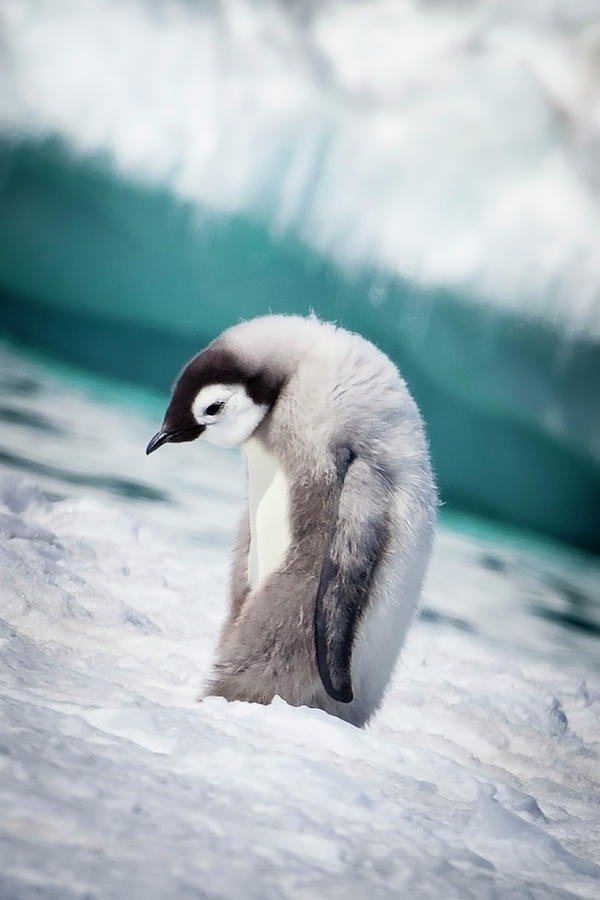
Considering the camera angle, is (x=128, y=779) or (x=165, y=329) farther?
(x=165, y=329)

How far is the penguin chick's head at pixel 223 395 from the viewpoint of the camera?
1.28 m

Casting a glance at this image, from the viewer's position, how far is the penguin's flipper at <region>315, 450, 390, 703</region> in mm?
1130

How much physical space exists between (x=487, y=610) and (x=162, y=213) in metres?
1.99

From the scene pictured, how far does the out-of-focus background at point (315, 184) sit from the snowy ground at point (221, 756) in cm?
143

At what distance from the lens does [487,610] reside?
250 centimetres

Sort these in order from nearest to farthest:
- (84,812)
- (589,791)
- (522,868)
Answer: (84,812) < (522,868) < (589,791)

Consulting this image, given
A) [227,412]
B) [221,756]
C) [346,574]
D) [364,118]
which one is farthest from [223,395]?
[364,118]

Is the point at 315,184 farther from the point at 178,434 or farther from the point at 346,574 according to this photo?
the point at 346,574

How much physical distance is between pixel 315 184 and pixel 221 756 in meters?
2.92

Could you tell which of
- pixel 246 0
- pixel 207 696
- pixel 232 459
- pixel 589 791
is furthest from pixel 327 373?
pixel 246 0

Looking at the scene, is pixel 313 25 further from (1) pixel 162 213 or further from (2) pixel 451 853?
(2) pixel 451 853

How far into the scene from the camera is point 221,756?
0.90 metres

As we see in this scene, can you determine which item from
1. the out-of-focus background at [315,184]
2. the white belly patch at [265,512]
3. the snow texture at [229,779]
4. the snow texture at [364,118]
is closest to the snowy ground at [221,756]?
the snow texture at [229,779]

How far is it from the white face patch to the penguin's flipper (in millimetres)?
199
